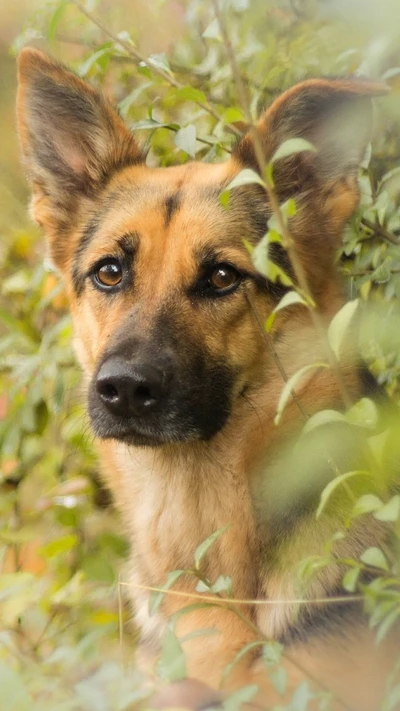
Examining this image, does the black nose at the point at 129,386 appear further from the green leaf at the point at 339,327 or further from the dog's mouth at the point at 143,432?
the green leaf at the point at 339,327

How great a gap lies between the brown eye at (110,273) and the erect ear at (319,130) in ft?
2.14

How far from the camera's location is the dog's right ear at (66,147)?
10.6 feet

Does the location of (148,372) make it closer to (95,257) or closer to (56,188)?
(95,257)

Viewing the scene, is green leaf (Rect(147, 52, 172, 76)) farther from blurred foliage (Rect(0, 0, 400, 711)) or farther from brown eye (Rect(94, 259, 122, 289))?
brown eye (Rect(94, 259, 122, 289))

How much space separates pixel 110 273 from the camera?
3.07m

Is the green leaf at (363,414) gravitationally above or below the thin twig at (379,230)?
below

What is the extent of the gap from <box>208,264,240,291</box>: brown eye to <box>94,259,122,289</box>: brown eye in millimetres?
386

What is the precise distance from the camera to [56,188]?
11.3 ft

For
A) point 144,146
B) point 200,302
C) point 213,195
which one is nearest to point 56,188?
point 144,146

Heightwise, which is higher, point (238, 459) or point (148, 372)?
point (148, 372)

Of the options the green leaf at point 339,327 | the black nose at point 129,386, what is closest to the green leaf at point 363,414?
the green leaf at point 339,327

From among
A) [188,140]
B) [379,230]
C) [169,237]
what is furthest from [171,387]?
[379,230]

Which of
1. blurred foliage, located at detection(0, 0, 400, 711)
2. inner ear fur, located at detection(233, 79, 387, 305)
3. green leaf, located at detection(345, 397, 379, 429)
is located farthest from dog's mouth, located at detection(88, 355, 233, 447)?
green leaf, located at detection(345, 397, 379, 429)

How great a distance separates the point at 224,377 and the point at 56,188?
124 centimetres
